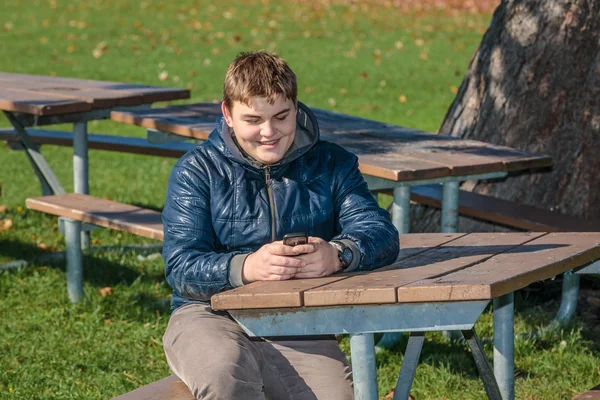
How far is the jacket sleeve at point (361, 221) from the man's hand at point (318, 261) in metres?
0.10

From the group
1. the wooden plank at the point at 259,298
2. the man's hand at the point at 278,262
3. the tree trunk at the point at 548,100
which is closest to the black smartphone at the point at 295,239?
the man's hand at the point at 278,262

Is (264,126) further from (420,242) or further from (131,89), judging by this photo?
(131,89)

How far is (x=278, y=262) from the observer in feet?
10.1

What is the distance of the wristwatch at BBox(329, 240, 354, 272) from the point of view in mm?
3264

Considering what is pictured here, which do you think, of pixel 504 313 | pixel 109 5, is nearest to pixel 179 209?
pixel 504 313

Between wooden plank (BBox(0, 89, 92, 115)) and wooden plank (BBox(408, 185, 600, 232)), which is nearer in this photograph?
wooden plank (BBox(408, 185, 600, 232))

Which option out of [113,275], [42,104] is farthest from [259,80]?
[113,275]

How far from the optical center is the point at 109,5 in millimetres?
23422

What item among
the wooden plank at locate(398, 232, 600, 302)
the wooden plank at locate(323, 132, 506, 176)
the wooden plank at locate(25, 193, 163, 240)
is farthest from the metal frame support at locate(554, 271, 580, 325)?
the wooden plank at locate(25, 193, 163, 240)

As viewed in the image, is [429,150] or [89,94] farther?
[89,94]

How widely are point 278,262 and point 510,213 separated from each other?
256 cm

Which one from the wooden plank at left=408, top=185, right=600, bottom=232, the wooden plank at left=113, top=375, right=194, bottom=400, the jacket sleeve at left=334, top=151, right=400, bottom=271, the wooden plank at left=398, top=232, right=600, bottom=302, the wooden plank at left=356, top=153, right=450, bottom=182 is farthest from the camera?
the wooden plank at left=408, top=185, right=600, bottom=232

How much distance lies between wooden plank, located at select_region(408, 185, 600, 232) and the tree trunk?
1.39 feet

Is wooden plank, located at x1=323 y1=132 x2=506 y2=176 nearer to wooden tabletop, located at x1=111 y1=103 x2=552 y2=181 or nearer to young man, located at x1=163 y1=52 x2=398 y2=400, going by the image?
wooden tabletop, located at x1=111 y1=103 x2=552 y2=181
